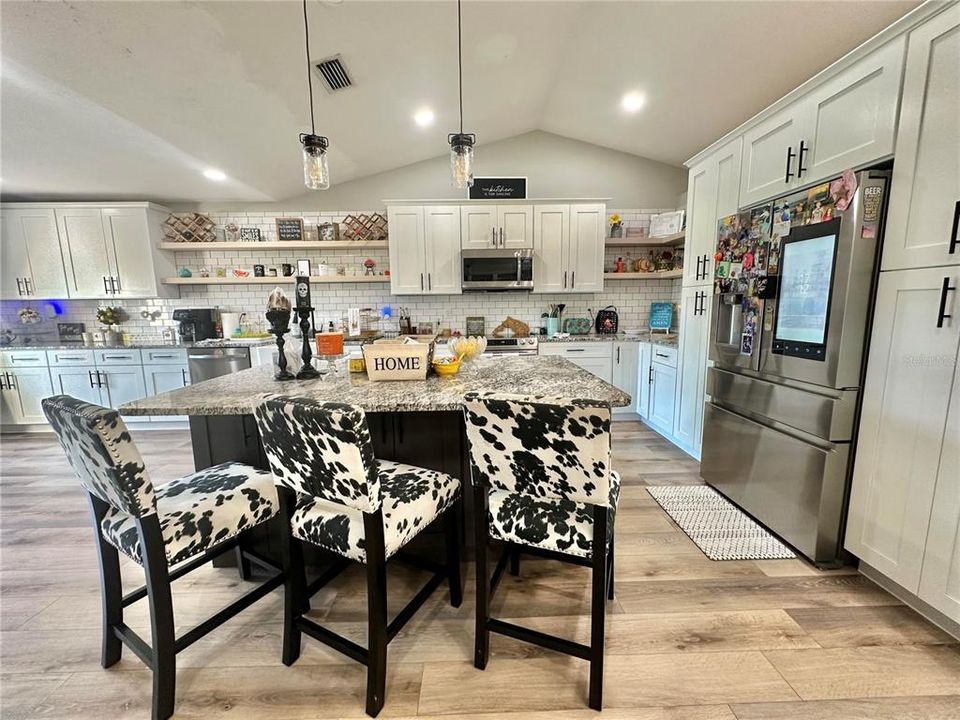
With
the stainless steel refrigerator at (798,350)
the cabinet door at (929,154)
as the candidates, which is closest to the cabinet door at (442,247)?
the stainless steel refrigerator at (798,350)

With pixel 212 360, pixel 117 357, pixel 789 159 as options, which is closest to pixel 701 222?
pixel 789 159

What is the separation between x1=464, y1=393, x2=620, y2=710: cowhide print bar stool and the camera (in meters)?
1.08

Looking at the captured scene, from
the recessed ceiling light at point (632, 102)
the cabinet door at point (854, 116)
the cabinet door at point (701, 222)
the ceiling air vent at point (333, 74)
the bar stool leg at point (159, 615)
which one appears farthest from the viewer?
the recessed ceiling light at point (632, 102)

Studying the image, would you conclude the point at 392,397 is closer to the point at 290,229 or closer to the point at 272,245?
the point at 272,245

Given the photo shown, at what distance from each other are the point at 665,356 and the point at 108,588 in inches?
154

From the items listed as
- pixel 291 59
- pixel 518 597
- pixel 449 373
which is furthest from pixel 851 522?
pixel 291 59

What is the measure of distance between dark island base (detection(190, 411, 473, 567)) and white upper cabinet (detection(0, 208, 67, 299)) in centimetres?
397

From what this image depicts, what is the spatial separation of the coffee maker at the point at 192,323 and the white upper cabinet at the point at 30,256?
3.71 ft

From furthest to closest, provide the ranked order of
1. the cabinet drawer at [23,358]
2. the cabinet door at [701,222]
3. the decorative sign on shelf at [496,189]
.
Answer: the decorative sign on shelf at [496,189], the cabinet drawer at [23,358], the cabinet door at [701,222]

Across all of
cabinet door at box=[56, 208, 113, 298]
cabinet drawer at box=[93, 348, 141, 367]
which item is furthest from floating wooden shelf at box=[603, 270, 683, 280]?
cabinet door at box=[56, 208, 113, 298]

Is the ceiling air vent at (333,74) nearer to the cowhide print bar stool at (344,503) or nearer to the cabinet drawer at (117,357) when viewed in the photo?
the cowhide print bar stool at (344,503)

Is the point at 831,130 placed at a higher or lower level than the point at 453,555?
higher

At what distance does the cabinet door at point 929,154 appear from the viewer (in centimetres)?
142

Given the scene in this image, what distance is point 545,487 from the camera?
3.97ft
